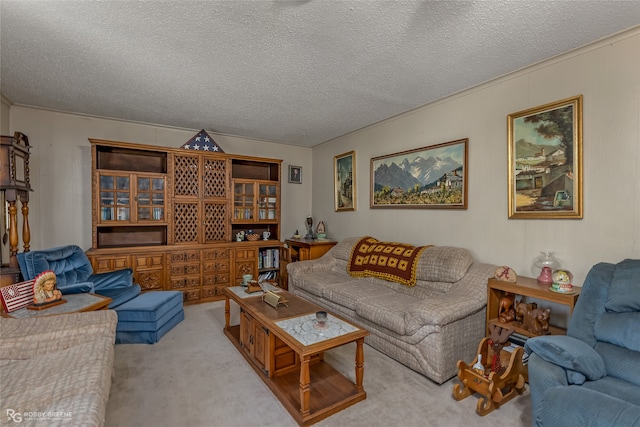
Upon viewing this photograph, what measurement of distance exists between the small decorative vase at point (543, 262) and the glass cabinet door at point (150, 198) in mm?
4141

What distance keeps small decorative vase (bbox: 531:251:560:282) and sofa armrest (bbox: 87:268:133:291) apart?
399 cm

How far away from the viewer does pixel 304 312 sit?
228 cm

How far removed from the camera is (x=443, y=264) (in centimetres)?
276

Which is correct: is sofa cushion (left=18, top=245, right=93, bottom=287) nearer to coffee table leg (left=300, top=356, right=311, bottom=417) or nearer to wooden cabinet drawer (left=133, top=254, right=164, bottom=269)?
wooden cabinet drawer (left=133, top=254, right=164, bottom=269)

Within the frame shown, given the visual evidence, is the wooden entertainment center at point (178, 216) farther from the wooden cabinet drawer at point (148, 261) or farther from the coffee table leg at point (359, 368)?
the coffee table leg at point (359, 368)

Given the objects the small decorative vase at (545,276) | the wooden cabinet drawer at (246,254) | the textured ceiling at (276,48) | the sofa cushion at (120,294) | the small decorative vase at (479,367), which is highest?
the textured ceiling at (276,48)

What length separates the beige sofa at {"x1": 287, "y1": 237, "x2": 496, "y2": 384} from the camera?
7.11 feet

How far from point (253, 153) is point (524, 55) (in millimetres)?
3795

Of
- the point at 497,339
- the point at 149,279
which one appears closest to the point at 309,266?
the point at 149,279

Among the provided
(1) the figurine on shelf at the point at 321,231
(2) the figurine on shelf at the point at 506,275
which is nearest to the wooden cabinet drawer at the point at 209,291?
(1) the figurine on shelf at the point at 321,231

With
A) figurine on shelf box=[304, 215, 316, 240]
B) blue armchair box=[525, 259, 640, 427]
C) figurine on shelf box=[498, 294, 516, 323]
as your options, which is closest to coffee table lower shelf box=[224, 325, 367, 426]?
blue armchair box=[525, 259, 640, 427]

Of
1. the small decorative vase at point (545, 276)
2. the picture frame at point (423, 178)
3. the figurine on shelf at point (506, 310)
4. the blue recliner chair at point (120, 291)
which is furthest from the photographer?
the picture frame at point (423, 178)

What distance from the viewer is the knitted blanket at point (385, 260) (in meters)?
3.02

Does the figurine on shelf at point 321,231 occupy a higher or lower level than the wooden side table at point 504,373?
higher
